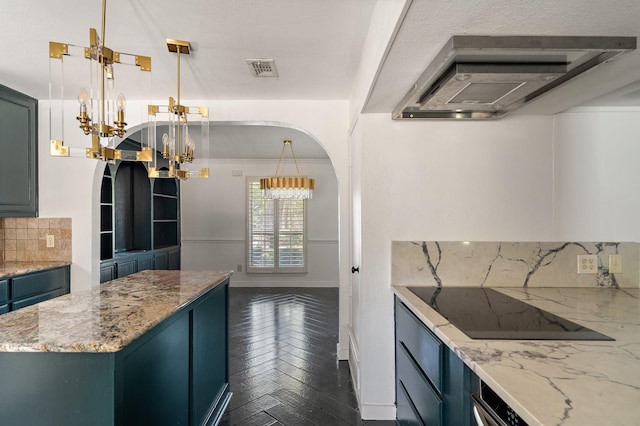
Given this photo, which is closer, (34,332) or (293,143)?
(34,332)

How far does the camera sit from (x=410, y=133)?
88.4 inches

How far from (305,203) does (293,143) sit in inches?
60.8

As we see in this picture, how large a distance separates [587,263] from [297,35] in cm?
226

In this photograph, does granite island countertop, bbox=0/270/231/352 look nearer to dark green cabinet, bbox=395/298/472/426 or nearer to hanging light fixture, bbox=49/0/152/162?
hanging light fixture, bbox=49/0/152/162

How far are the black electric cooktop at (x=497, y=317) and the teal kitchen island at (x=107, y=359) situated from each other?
1247mm

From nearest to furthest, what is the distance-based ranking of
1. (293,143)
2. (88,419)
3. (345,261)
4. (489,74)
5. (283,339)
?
(88,419)
(489,74)
(345,261)
(283,339)
(293,143)

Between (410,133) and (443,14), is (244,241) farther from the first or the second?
(443,14)

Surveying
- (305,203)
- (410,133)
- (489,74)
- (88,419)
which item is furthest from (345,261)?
(305,203)

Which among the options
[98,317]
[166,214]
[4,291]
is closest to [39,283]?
[4,291]

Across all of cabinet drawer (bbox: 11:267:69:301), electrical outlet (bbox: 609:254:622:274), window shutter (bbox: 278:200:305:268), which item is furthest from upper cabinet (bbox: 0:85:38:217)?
electrical outlet (bbox: 609:254:622:274)

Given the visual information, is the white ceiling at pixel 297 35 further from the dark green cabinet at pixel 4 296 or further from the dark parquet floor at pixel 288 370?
the dark parquet floor at pixel 288 370

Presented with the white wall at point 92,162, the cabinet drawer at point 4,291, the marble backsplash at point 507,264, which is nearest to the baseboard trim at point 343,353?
the white wall at point 92,162

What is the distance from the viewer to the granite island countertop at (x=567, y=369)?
2.51ft

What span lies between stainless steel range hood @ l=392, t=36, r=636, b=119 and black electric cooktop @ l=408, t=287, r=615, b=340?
1028 mm
